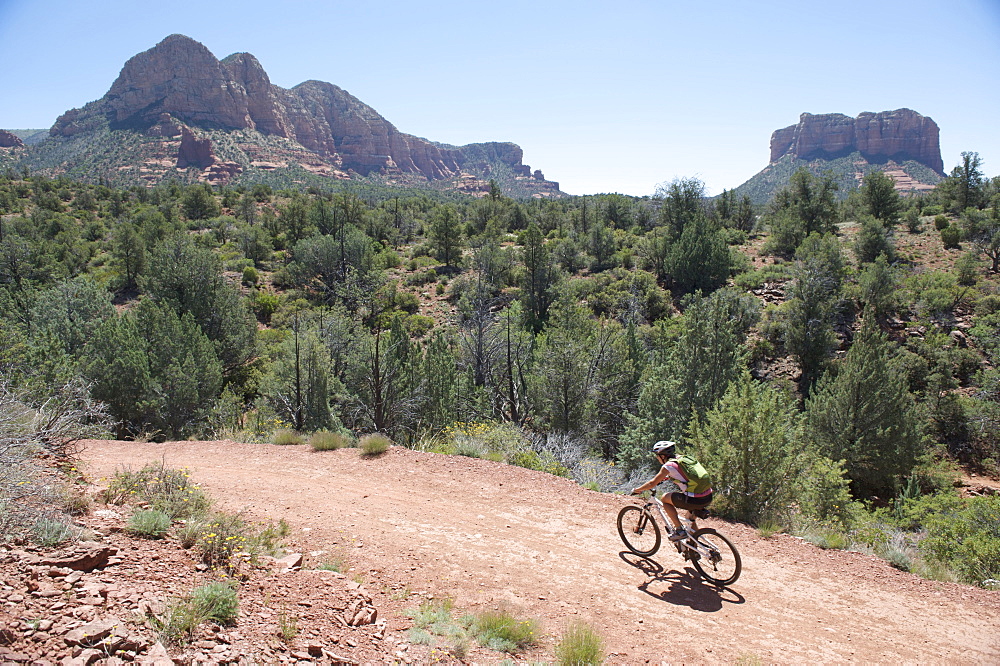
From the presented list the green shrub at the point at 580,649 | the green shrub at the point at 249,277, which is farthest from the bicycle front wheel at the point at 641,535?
the green shrub at the point at 249,277

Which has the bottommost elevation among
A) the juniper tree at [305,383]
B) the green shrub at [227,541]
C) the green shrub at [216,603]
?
the juniper tree at [305,383]

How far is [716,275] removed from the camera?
35.9 meters

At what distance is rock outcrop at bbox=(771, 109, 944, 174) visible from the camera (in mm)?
136375

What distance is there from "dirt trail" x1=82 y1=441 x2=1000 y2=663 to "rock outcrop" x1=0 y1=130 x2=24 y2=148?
152m

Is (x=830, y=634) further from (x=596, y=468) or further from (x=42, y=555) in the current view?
(x=42, y=555)

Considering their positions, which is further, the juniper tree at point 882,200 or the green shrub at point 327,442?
the juniper tree at point 882,200

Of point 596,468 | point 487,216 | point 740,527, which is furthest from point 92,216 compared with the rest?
point 740,527

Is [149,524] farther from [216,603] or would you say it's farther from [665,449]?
[665,449]

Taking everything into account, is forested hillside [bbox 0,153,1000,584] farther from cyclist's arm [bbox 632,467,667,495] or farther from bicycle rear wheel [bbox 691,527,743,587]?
cyclist's arm [bbox 632,467,667,495]

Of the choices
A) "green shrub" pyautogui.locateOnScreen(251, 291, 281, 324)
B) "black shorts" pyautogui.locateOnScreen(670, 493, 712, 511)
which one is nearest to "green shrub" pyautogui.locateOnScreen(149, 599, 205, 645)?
"black shorts" pyautogui.locateOnScreen(670, 493, 712, 511)

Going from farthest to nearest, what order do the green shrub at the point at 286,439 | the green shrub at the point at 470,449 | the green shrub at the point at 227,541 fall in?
the green shrub at the point at 286,439 → the green shrub at the point at 470,449 → the green shrub at the point at 227,541

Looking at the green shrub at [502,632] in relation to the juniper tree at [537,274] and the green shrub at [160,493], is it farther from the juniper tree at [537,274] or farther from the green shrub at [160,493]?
the juniper tree at [537,274]

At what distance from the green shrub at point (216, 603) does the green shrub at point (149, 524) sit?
1.21 meters

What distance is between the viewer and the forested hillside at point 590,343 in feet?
33.8
